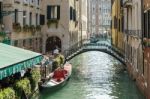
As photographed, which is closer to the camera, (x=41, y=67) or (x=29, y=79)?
(x=29, y=79)

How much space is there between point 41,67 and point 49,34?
1660 centimetres

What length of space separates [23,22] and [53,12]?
850 cm

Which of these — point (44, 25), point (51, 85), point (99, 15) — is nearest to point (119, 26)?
point (44, 25)

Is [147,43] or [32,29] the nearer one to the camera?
[147,43]

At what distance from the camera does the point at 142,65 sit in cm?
2245

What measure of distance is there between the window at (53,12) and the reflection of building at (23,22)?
1.34 m

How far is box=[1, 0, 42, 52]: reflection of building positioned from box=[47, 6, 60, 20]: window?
4.40 ft

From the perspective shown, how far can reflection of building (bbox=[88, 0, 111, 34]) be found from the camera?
429 feet

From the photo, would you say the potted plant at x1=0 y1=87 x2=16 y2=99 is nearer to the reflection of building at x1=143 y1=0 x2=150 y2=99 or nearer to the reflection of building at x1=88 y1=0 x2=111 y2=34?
the reflection of building at x1=143 y1=0 x2=150 y2=99

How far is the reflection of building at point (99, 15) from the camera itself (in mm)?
130875

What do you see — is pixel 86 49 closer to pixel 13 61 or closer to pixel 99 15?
pixel 13 61

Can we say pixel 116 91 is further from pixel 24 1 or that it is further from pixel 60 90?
pixel 24 1

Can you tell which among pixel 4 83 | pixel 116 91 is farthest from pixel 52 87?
pixel 4 83

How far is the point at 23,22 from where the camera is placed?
32.7 meters
